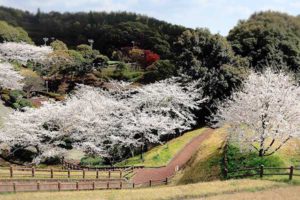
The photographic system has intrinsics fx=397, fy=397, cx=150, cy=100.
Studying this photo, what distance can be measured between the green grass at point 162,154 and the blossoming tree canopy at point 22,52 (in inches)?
1793

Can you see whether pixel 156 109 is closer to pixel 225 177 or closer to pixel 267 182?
pixel 225 177

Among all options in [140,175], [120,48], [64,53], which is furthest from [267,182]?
[120,48]

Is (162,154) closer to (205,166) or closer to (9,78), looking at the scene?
(205,166)

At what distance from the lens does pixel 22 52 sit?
83.9 meters

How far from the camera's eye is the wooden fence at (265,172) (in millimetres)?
26516

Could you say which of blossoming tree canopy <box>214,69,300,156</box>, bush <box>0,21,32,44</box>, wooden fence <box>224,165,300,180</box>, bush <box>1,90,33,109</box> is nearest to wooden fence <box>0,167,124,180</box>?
wooden fence <box>224,165,300,180</box>

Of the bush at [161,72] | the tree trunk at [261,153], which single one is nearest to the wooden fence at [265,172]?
the tree trunk at [261,153]

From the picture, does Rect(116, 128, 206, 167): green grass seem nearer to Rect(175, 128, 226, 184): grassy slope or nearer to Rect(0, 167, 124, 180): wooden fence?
Rect(175, 128, 226, 184): grassy slope

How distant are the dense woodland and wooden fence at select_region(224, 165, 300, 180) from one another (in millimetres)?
2897

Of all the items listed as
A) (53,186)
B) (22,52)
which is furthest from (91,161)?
(22,52)

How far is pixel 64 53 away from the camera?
84188mm

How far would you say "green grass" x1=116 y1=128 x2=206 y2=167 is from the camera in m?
41.5

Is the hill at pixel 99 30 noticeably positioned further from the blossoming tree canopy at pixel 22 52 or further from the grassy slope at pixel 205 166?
the grassy slope at pixel 205 166

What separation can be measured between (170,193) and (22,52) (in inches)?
2671
